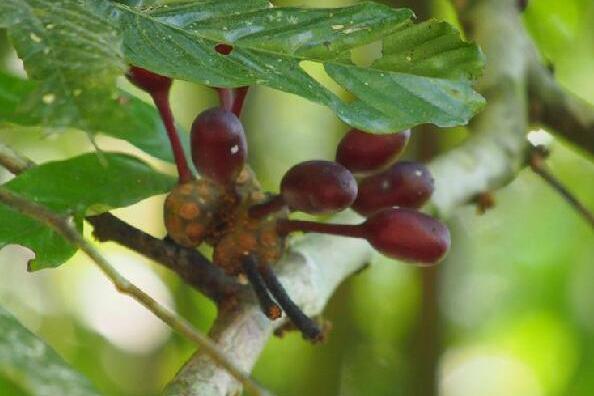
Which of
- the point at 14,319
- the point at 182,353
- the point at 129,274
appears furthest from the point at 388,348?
the point at 14,319

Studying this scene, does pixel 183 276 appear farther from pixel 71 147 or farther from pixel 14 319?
pixel 71 147

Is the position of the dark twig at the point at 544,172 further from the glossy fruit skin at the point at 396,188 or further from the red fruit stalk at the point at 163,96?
the red fruit stalk at the point at 163,96

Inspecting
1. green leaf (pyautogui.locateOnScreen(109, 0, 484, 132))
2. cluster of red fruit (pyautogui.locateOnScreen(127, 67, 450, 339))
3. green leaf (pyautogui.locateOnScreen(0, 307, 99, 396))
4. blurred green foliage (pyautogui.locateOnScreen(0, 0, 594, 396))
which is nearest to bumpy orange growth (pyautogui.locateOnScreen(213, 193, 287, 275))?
cluster of red fruit (pyautogui.locateOnScreen(127, 67, 450, 339))

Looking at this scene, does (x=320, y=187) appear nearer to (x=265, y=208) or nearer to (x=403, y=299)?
(x=265, y=208)

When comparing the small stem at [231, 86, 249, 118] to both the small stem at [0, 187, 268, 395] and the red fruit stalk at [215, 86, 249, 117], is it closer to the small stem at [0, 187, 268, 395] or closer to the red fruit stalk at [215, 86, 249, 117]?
the red fruit stalk at [215, 86, 249, 117]

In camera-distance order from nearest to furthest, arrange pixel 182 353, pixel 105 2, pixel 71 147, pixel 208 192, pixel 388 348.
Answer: pixel 105 2 < pixel 208 192 < pixel 388 348 < pixel 182 353 < pixel 71 147
